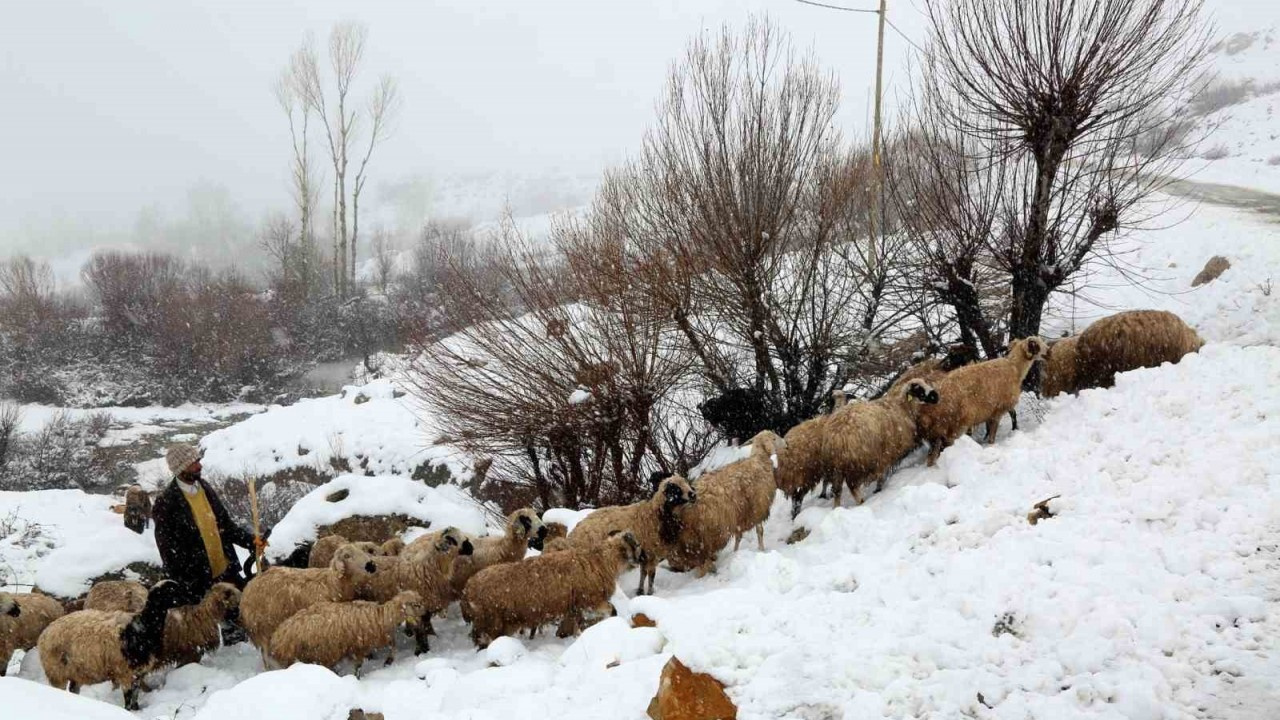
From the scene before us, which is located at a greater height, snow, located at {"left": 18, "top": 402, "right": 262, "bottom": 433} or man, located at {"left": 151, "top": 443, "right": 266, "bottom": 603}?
man, located at {"left": 151, "top": 443, "right": 266, "bottom": 603}

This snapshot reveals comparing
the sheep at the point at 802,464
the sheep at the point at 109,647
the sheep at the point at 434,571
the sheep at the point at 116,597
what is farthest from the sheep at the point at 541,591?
the sheep at the point at 116,597

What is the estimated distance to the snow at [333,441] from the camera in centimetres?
1823

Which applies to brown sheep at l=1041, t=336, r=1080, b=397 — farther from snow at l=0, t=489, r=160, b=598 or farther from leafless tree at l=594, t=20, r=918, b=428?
snow at l=0, t=489, r=160, b=598

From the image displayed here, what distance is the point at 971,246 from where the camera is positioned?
32.7 ft

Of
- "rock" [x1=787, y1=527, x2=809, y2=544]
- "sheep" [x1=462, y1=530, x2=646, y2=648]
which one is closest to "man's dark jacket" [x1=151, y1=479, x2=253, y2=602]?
"sheep" [x1=462, y1=530, x2=646, y2=648]

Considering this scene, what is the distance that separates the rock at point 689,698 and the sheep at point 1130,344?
7074 mm

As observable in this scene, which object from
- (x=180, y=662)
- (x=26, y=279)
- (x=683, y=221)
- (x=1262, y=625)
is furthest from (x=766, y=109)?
(x=26, y=279)

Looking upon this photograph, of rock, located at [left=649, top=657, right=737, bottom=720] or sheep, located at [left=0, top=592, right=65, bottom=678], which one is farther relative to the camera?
sheep, located at [left=0, top=592, right=65, bottom=678]

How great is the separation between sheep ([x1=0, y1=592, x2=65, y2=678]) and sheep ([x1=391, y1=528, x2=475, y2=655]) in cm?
318

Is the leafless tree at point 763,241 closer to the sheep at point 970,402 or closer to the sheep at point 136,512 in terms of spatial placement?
the sheep at point 970,402

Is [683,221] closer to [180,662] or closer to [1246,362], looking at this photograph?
[1246,362]

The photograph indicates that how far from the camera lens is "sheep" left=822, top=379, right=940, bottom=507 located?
7.70 m

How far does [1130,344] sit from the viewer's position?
342 inches

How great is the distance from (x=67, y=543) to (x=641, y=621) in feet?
33.4
